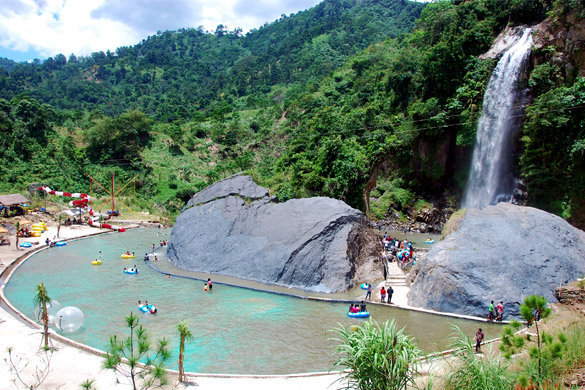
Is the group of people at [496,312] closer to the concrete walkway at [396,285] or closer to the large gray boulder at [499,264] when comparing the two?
the large gray boulder at [499,264]

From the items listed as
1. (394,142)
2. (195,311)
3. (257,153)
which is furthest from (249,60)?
(195,311)

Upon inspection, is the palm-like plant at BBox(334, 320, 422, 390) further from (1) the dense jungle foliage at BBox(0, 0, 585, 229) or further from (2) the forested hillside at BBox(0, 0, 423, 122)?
(2) the forested hillside at BBox(0, 0, 423, 122)

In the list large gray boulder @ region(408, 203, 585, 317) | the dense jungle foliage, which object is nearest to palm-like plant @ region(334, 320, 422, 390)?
large gray boulder @ region(408, 203, 585, 317)

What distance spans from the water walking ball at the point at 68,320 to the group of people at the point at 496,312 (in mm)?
17869

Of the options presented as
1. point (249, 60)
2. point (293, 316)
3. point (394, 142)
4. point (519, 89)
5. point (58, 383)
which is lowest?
point (58, 383)

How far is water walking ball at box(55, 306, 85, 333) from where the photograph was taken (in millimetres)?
17328

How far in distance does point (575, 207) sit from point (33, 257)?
44880 mm

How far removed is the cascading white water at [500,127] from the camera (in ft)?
128

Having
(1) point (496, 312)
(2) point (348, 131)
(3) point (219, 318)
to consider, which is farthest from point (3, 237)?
(1) point (496, 312)

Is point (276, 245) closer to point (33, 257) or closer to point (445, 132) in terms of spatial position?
point (33, 257)

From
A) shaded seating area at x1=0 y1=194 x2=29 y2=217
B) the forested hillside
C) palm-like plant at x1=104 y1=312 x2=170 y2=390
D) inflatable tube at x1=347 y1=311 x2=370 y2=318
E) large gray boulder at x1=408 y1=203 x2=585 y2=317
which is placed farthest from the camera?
the forested hillside

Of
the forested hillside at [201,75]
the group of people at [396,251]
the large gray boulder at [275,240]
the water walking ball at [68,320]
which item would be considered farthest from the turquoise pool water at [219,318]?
the forested hillside at [201,75]

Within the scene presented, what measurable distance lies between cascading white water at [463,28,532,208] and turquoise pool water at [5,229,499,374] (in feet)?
83.9

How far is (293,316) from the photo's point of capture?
2000cm
